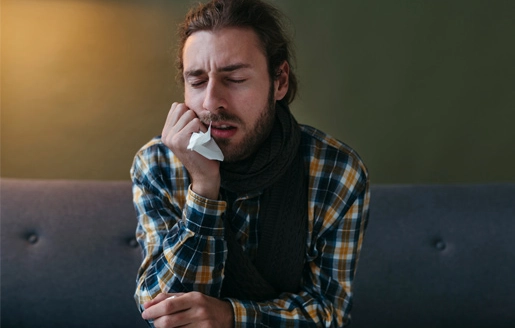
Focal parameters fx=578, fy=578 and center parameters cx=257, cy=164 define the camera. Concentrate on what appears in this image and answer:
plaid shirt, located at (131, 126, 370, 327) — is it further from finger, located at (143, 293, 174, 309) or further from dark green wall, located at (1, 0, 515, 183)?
dark green wall, located at (1, 0, 515, 183)

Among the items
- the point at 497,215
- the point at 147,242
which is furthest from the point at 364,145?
the point at 147,242

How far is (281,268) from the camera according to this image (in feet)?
4.13

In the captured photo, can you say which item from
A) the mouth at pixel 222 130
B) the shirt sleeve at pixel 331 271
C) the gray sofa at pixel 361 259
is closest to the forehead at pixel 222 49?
the mouth at pixel 222 130

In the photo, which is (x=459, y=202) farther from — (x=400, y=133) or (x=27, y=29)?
(x=27, y=29)

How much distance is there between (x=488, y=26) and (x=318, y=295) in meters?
1.20

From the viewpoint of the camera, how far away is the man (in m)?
1.17

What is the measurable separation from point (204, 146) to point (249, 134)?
15 centimetres

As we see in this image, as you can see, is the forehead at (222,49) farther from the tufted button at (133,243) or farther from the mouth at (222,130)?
the tufted button at (133,243)

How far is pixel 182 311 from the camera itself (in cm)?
109

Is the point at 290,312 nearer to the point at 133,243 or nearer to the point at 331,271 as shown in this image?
the point at 331,271

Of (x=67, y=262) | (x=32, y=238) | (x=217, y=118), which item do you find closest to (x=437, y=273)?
(x=217, y=118)

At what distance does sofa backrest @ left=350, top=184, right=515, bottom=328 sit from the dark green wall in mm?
369

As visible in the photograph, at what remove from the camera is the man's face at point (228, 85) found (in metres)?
1.22

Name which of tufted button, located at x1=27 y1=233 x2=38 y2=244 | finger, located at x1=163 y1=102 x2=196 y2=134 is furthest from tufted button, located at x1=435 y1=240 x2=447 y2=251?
tufted button, located at x1=27 y1=233 x2=38 y2=244
